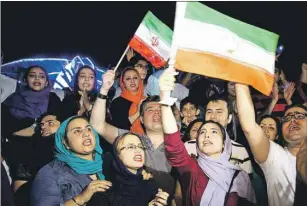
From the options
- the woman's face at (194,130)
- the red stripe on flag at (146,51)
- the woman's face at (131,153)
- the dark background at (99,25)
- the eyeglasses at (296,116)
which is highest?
the dark background at (99,25)

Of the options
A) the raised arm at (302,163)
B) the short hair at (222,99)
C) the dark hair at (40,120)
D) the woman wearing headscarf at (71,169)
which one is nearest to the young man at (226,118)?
the short hair at (222,99)

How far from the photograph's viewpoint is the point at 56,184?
3752 mm

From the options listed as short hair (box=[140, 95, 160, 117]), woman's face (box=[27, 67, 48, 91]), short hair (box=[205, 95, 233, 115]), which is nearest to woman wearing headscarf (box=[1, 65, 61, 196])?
woman's face (box=[27, 67, 48, 91])

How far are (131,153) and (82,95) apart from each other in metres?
0.90

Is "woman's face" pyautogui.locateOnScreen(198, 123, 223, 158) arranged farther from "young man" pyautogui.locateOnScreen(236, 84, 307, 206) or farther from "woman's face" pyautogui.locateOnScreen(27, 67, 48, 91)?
"woman's face" pyautogui.locateOnScreen(27, 67, 48, 91)

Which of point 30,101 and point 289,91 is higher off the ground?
point 289,91

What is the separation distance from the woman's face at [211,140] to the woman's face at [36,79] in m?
1.44

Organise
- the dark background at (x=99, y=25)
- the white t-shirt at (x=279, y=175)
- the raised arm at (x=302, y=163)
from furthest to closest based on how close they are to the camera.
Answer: the dark background at (x=99, y=25), the white t-shirt at (x=279, y=175), the raised arm at (x=302, y=163)

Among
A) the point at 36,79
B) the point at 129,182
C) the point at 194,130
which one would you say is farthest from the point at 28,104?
the point at 194,130

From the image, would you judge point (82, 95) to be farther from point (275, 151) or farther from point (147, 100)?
point (275, 151)

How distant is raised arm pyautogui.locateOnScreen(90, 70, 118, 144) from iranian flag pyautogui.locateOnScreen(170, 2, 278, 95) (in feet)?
2.67

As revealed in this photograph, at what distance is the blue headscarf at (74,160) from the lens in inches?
150

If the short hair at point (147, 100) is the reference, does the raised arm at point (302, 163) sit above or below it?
below

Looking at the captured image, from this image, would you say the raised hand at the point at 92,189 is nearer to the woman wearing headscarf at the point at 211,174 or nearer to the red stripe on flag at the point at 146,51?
the woman wearing headscarf at the point at 211,174
